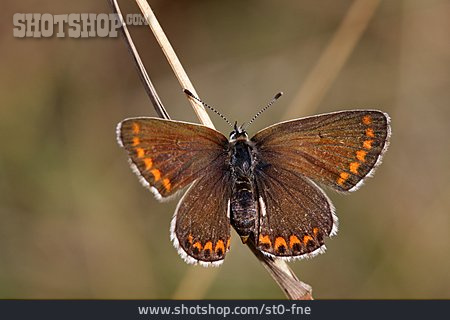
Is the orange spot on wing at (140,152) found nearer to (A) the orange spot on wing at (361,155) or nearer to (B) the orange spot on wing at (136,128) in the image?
(B) the orange spot on wing at (136,128)

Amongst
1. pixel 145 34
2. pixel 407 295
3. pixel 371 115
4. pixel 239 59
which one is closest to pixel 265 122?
pixel 239 59

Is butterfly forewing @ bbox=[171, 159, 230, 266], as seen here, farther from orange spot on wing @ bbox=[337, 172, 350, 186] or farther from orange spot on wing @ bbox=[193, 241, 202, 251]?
orange spot on wing @ bbox=[337, 172, 350, 186]

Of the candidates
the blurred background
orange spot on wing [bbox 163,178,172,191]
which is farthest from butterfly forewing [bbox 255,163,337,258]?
the blurred background

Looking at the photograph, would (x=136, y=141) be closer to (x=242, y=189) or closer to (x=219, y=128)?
(x=242, y=189)

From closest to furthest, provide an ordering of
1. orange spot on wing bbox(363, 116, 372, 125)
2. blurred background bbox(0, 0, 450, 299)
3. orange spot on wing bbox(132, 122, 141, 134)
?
orange spot on wing bbox(132, 122, 141, 134), orange spot on wing bbox(363, 116, 372, 125), blurred background bbox(0, 0, 450, 299)

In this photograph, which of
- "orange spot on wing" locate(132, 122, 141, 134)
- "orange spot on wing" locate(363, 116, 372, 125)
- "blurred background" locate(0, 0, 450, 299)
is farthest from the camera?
"blurred background" locate(0, 0, 450, 299)

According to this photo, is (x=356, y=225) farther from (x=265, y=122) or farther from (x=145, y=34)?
(x=145, y=34)

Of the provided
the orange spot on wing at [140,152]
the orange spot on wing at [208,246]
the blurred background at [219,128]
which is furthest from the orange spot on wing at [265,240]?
the blurred background at [219,128]
